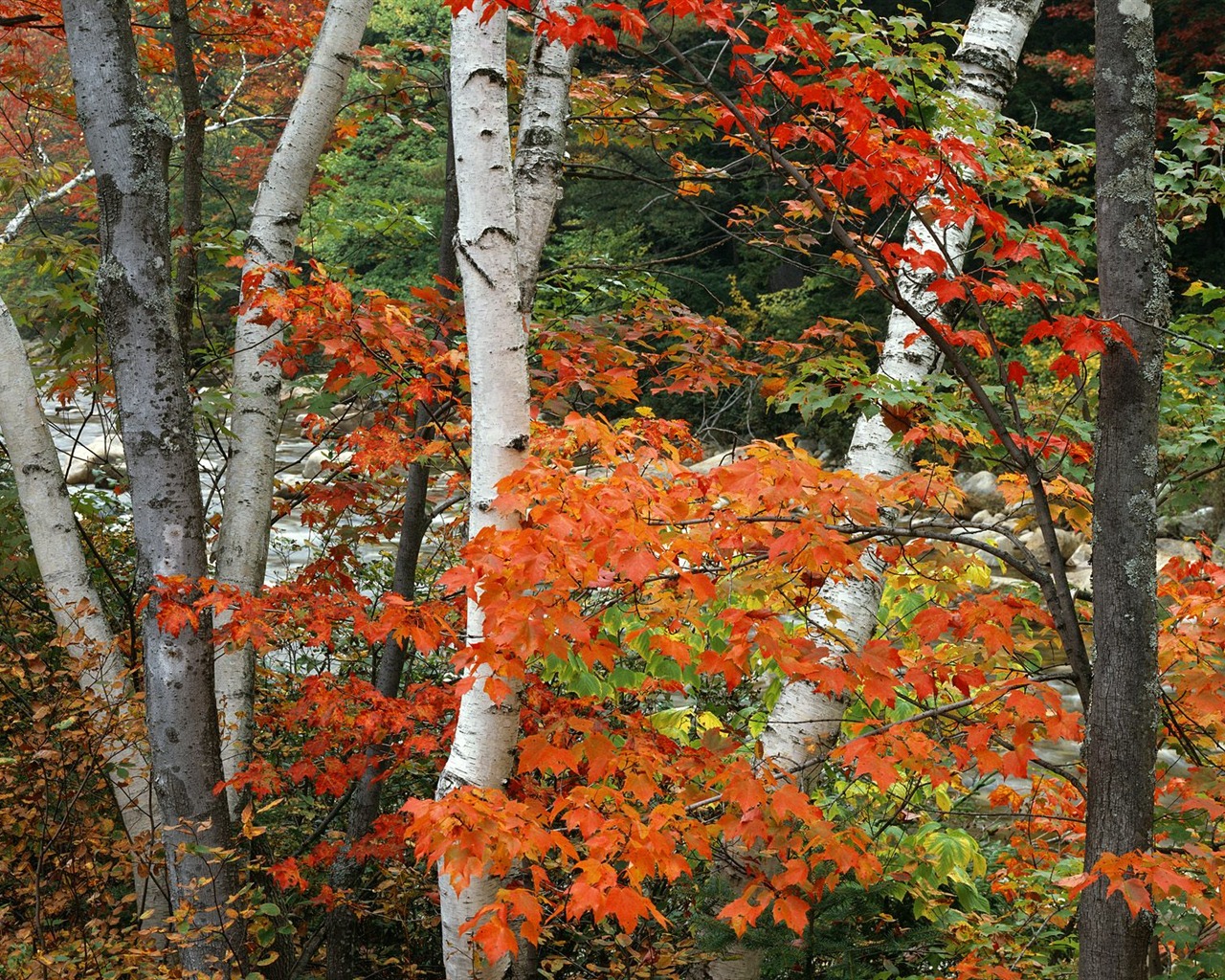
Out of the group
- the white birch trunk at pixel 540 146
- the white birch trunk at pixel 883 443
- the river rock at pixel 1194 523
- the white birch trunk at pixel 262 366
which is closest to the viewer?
the white birch trunk at pixel 540 146

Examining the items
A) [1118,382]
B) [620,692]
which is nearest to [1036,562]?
[1118,382]

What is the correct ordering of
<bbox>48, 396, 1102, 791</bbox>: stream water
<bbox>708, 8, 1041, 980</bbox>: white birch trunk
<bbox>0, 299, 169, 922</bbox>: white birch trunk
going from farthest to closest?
<bbox>48, 396, 1102, 791</bbox>: stream water
<bbox>0, 299, 169, 922</bbox>: white birch trunk
<bbox>708, 8, 1041, 980</bbox>: white birch trunk

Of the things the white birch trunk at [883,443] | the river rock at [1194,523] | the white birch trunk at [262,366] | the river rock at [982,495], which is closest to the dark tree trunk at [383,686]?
the white birch trunk at [262,366]

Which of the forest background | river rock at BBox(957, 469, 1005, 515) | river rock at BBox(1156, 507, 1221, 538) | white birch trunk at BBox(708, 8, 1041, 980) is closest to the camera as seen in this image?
the forest background

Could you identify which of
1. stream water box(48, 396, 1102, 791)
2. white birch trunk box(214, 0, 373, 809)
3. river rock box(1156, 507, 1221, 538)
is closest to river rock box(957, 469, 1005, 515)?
river rock box(1156, 507, 1221, 538)

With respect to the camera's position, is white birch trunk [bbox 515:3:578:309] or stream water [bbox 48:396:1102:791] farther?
stream water [bbox 48:396:1102:791]

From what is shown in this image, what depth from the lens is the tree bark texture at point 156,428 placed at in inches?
117

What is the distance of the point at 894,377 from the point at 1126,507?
4.37 ft

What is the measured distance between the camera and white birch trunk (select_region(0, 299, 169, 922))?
3.56 metres

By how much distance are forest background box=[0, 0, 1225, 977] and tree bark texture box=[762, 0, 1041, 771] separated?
4cm

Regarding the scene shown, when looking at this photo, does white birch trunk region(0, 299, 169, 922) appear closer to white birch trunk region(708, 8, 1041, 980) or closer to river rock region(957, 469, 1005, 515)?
white birch trunk region(708, 8, 1041, 980)

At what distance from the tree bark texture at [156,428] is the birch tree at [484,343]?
878 mm

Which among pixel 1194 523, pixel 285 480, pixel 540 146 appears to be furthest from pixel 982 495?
pixel 540 146

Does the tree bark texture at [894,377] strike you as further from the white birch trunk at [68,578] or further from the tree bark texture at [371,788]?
the white birch trunk at [68,578]
